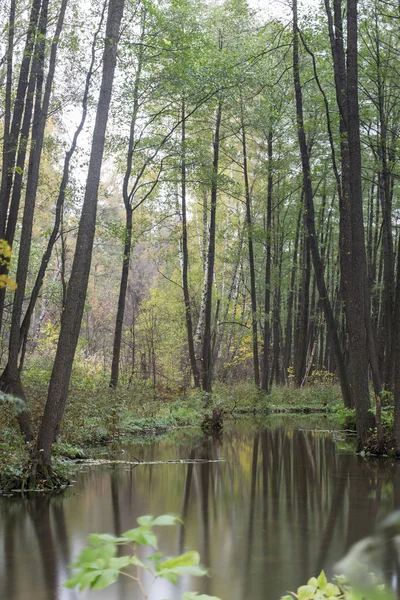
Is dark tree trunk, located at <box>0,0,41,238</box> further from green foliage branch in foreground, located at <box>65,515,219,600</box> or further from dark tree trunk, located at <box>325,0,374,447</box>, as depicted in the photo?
green foliage branch in foreground, located at <box>65,515,219,600</box>

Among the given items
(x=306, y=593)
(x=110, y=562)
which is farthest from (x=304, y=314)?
(x=110, y=562)

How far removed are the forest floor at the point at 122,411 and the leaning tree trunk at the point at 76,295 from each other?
0.36 meters

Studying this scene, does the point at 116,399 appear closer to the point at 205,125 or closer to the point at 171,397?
the point at 171,397

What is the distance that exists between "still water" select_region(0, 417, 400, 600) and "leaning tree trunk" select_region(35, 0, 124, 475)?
789 millimetres

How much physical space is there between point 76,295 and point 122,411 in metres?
5.64

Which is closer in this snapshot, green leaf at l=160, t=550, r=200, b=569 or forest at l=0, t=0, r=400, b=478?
green leaf at l=160, t=550, r=200, b=569

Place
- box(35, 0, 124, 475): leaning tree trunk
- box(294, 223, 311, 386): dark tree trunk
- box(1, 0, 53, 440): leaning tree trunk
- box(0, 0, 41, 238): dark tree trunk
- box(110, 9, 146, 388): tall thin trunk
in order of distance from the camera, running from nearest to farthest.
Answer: box(35, 0, 124, 475): leaning tree trunk
box(1, 0, 53, 440): leaning tree trunk
box(0, 0, 41, 238): dark tree trunk
box(110, 9, 146, 388): tall thin trunk
box(294, 223, 311, 386): dark tree trunk

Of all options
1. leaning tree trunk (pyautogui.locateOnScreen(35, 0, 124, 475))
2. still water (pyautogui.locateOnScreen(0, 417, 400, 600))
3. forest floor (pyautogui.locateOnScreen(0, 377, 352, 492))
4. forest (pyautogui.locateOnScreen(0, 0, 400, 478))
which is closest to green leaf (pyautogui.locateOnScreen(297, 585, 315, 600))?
still water (pyautogui.locateOnScreen(0, 417, 400, 600))

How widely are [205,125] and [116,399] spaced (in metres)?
12.5

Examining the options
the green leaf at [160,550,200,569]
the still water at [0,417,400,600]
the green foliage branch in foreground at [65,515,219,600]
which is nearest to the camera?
the green foliage branch in foreground at [65,515,219,600]

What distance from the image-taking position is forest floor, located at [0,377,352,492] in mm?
8430

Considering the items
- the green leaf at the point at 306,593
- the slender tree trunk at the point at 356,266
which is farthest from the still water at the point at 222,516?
the green leaf at the point at 306,593

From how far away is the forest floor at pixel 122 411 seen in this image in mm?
8430

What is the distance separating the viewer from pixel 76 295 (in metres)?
8.05
